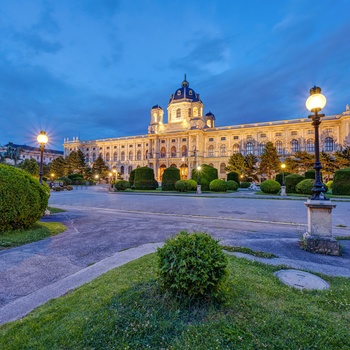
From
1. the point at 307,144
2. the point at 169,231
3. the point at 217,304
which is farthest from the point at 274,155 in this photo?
the point at 217,304

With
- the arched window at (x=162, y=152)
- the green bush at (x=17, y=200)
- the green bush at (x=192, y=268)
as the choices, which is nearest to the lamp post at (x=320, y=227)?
the green bush at (x=192, y=268)

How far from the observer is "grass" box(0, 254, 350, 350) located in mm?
1874

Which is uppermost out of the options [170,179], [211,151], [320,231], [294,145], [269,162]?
[294,145]

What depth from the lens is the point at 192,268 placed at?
2297 millimetres

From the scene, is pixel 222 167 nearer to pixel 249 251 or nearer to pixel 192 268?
pixel 249 251

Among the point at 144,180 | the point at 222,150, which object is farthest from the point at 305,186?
the point at 222,150

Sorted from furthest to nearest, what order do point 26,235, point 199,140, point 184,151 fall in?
point 184,151 < point 199,140 < point 26,235

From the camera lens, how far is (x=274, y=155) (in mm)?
46438

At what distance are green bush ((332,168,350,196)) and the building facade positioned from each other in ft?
110

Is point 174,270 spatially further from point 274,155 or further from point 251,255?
point 274,155

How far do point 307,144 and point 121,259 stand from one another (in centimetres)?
6041

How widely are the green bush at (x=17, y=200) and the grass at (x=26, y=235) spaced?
0.77 feet

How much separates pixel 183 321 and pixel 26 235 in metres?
5.56

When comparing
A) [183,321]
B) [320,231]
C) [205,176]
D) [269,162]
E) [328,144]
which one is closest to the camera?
[183,321]
